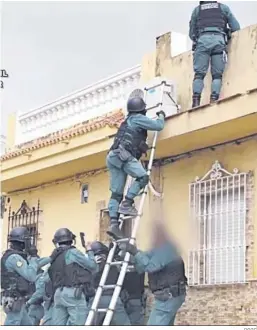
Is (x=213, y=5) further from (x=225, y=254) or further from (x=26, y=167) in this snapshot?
(x=26, y=167)

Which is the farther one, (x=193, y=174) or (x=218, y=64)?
(x=193, y=174)

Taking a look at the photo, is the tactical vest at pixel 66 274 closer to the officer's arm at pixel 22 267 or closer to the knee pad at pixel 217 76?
the officer's arm at pixel 22 267

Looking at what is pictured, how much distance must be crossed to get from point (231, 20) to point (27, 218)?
17.9 feet

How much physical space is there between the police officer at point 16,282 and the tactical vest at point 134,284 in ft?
4.06

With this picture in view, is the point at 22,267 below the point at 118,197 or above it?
below

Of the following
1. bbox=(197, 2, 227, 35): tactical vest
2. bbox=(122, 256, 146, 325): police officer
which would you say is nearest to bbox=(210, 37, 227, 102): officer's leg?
bbox=(197, 2, 227, 35): tactical vest

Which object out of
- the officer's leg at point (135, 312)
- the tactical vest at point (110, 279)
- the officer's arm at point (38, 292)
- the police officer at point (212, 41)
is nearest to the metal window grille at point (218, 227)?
the officer's leg at point (135, 312)

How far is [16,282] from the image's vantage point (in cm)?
1081

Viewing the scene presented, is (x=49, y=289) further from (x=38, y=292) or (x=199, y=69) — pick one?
(x=199, y=69)

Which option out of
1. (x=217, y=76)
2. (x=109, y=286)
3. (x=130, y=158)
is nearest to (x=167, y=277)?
(x=109, y=286)

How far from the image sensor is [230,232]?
10500 millimetres

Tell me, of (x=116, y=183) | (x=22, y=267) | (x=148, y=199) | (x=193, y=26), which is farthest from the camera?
(x=148, y=199)

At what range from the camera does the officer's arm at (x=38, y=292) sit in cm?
1072
